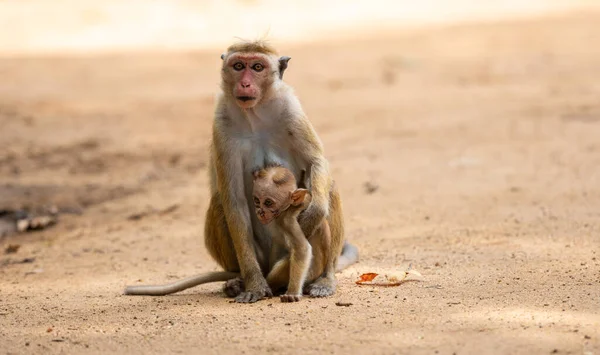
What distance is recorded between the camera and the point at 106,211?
11242 millimetres

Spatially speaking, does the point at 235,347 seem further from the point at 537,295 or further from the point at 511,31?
the point at 511,31

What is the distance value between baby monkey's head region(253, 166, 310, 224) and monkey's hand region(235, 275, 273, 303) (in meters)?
0.51

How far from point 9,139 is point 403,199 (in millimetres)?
7277

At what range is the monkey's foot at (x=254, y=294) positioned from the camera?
6.79 metres

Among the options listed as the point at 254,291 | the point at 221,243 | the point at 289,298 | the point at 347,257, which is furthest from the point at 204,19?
the point at 289,298

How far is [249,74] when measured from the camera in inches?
266

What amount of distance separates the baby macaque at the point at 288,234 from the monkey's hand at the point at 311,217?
4 cm

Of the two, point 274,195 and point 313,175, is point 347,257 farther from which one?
point 274,195

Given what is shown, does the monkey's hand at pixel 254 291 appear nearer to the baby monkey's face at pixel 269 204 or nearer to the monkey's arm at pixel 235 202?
the monkey's arm at pixel 235 202

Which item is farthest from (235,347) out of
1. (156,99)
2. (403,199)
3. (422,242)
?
(156,99)

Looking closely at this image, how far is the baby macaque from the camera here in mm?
6586

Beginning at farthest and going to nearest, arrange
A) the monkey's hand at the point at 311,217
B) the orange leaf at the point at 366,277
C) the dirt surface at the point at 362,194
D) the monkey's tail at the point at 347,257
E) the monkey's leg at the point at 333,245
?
1. the monkey's tail at the point at 347,257
2. the orange leaf at the point at 366,277
3. the monkey's leg at the point at 333,245
4. the monkey's hand at the point at 311,217
5. the dirt surface at the point at 362,194

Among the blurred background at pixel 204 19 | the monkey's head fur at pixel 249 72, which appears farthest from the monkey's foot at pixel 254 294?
the blurred background at pixel 204 19

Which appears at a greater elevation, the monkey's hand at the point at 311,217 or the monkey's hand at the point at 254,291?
the monkey's hand at the point at 311,217
